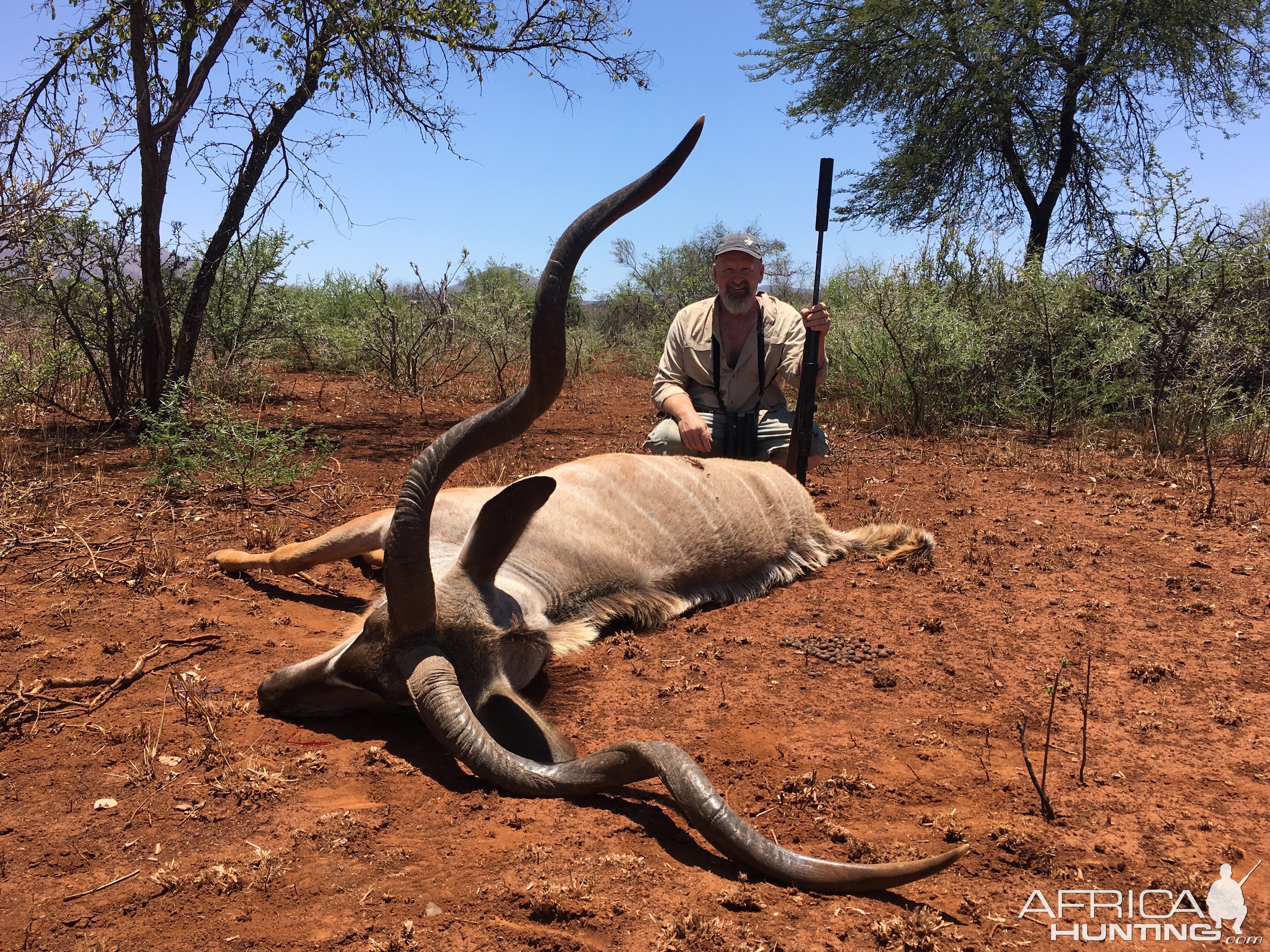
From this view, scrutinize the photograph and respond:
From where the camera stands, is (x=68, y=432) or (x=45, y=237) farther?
(x=68, y=432)

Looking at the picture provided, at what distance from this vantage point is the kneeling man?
5.31 meters

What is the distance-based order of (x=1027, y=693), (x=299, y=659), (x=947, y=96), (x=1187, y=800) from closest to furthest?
(x=1187, y=800) → (x=1027, y=693) → (x=299, y=659) → (x=947, y=96)

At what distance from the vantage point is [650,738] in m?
2.72

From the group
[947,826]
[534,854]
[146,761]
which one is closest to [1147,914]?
[947,826]

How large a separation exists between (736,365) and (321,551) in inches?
113

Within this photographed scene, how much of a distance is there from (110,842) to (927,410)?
7004 mm

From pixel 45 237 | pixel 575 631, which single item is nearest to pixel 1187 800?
pixel 575 631

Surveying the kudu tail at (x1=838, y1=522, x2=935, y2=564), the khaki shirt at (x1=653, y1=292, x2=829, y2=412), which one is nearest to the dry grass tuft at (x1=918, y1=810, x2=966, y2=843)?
the kudu tail at (x1=838, y1=522, x2=935, y2=564)

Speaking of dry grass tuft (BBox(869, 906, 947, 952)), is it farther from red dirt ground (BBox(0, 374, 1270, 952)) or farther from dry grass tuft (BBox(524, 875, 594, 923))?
dry grass tuft (BBox(524, 875, 594, 923))

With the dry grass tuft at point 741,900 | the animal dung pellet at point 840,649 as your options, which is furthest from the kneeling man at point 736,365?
the dry grass tuft at point 741,900

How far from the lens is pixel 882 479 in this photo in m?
6.14

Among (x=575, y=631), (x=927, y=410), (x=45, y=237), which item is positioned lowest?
(x=575, y=631)

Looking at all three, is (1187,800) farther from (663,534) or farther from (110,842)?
(110,842)

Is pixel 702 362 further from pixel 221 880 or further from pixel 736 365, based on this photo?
pixel 221 880
